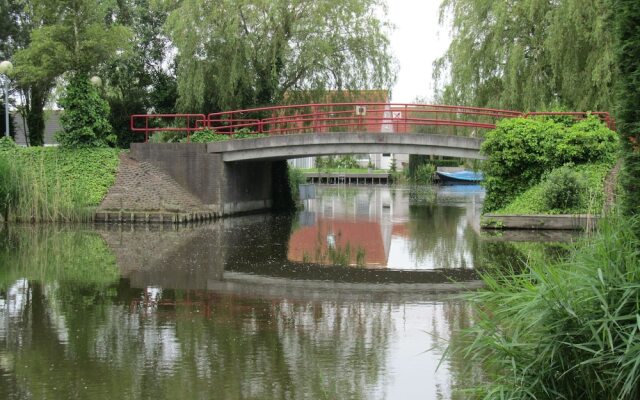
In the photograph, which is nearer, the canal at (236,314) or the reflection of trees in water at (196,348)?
the reflection of trees in water at (196,348)

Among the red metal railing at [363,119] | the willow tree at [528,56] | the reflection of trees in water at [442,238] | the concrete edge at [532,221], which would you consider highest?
the willow tree at [528,56]

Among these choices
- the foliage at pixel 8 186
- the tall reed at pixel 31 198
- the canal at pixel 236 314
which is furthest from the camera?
the tall reed at pixel 31 198

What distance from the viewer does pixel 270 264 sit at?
49.4ft

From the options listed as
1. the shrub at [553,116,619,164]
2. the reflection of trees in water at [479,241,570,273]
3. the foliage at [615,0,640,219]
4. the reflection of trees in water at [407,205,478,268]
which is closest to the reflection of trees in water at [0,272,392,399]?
the foliage at [615,0,640,219]

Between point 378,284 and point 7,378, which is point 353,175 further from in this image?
point 7,378

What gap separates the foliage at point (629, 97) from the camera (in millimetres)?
5422

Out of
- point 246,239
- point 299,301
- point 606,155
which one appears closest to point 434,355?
point 299,301

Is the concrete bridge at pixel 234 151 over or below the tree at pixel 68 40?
below

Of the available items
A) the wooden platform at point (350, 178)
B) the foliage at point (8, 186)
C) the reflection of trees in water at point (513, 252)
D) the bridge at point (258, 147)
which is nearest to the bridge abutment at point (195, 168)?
the bridge at point (258, 147)

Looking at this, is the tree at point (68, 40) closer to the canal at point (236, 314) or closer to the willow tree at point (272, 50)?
the willow tree at point (272, 50)

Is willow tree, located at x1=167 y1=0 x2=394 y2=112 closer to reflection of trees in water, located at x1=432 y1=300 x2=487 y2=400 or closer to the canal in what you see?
the canal

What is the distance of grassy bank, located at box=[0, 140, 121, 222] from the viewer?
22.8m

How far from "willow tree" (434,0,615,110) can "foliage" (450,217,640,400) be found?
61.6 ft

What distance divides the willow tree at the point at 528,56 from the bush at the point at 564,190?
128 inches
